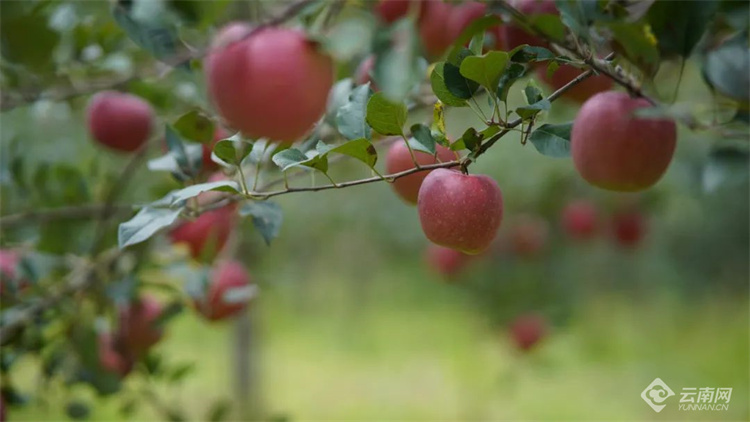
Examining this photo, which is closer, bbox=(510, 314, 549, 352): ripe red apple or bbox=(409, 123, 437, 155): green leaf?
bbox=(409, 123, 437, 155): green leaf

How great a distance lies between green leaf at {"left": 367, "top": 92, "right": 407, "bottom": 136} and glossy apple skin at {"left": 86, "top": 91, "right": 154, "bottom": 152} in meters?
0.50

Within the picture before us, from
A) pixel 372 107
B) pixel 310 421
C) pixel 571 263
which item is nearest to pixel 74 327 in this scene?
pixel 372 107

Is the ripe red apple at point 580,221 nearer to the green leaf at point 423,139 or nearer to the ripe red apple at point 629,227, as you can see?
the ripe red apple at point 629,227

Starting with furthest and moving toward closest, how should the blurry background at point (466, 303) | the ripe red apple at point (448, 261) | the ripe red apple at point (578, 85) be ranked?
the blurry background at point (466, 303) → the ripe red apple at point (448, 261) → the ripe red apple at point (578, 85)

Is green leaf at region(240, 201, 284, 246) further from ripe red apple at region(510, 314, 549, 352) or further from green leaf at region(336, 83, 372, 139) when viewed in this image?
ripe red apple at region(510, 314, 549, 352)

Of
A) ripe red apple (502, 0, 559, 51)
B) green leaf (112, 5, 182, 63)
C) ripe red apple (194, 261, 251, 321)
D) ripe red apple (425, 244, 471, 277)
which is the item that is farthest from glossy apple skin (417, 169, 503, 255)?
ripe red apple (425, 244, 471, 277)

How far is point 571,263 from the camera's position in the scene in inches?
115

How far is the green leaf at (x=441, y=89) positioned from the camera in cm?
44

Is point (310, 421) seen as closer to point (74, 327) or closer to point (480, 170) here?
point (480, 170)

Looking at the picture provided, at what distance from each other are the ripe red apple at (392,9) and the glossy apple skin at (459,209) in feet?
0.96

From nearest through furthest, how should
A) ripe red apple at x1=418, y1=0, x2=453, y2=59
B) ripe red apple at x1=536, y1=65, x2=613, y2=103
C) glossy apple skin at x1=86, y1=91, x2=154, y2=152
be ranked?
ripe red apple at x1=536, y1=65, x2=613, y2=103 < ripe red apple at x1=418, y1=0, x2=453, y2=59 < glossy apple skin at x1=86, y1=91, x2=154, y2=152

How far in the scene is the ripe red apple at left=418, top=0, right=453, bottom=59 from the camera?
2.23 ft

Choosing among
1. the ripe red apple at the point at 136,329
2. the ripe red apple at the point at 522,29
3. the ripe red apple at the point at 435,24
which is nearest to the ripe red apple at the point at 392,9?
the ripe red apple at the point at 435,24

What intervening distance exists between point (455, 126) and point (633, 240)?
733mm
